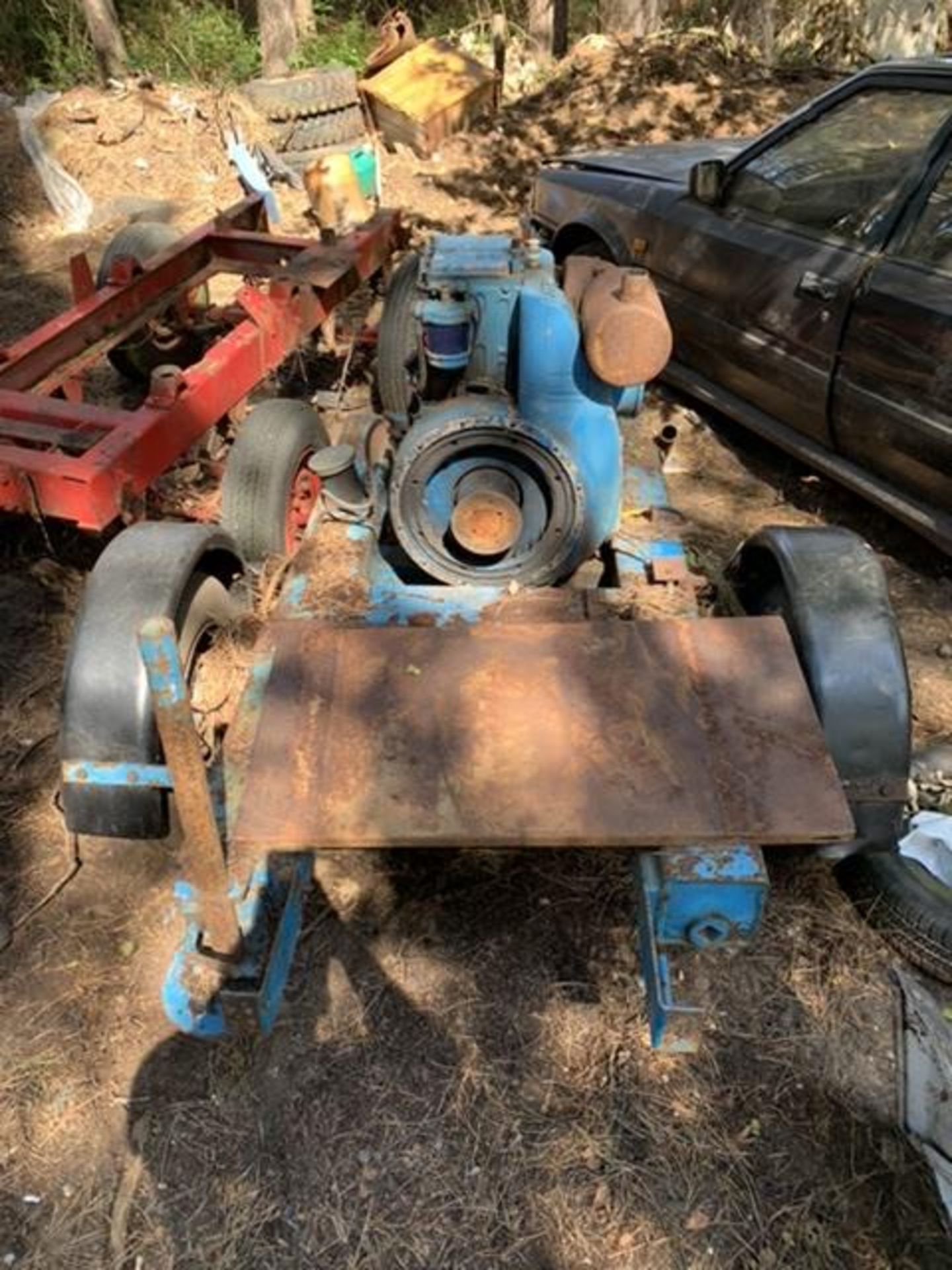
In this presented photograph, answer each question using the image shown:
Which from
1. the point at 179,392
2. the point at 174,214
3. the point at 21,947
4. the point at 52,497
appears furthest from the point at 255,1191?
the point at 174,214

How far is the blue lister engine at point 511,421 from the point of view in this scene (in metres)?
2.78

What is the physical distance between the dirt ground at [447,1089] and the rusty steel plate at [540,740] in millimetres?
734

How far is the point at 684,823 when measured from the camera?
1.87 metres

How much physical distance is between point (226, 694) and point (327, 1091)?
1134 millimetres

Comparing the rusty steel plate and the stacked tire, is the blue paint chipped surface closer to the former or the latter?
the rusty steel plate

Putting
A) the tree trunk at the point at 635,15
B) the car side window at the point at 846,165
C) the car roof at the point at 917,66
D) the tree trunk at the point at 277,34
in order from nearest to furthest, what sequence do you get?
the car roof at the point at 917,66 < the car side window at the point at 846,165 < the tree trunk at the point at 277,34 < the tree trunk at the point at 635,15

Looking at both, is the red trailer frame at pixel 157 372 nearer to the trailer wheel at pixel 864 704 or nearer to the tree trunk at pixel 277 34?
the trailer wheel at pixel 864 704

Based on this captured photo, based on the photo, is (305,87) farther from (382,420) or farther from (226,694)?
(226,694)

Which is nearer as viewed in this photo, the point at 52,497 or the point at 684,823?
the point at 684,823

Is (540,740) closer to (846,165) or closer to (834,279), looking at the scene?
(834,279)

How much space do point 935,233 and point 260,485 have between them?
2745 millimetres

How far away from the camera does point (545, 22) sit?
9.73 meters

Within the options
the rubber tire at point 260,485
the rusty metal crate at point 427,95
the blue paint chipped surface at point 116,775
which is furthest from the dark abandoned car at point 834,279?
the rusty metal crate at point 427,95

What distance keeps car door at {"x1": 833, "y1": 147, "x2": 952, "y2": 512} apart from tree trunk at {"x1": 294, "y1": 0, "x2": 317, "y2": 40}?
9127 millimetres
